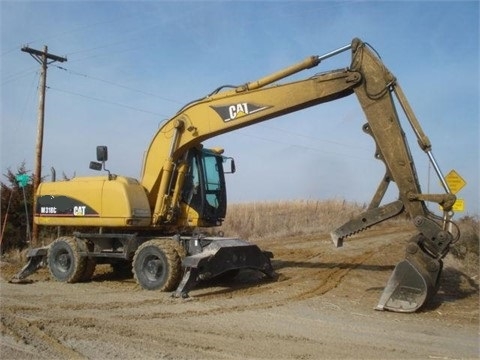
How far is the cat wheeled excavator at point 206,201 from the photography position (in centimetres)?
880

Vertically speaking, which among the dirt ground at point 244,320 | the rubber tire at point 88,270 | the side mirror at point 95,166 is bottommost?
the dirt ground at point 244,320

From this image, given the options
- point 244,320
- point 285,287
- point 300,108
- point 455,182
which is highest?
point 300,108

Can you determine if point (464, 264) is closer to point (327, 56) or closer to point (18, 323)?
point (327, 56)

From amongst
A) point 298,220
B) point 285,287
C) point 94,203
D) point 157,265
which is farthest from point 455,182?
point 298,220

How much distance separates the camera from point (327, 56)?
10.1m

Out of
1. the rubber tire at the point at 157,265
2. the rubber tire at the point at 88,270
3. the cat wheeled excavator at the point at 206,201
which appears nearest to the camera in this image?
the cat wheeled excavator at the point at 206,201

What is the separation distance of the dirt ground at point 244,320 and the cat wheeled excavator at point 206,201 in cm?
48

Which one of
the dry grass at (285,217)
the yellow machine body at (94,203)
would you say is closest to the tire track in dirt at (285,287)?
the yellow machine body at (94,203)

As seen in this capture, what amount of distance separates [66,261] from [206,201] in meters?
3.48

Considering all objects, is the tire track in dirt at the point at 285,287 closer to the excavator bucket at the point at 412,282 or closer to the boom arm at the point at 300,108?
the boom arm at the point at 300,108

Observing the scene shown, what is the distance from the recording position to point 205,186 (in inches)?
469

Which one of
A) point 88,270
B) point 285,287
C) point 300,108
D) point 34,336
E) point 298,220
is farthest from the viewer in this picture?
point 298,220

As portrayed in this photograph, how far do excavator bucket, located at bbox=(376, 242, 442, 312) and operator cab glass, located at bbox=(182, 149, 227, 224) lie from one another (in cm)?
448

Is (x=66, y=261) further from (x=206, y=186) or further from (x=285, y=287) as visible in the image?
(x=285, y=287)
